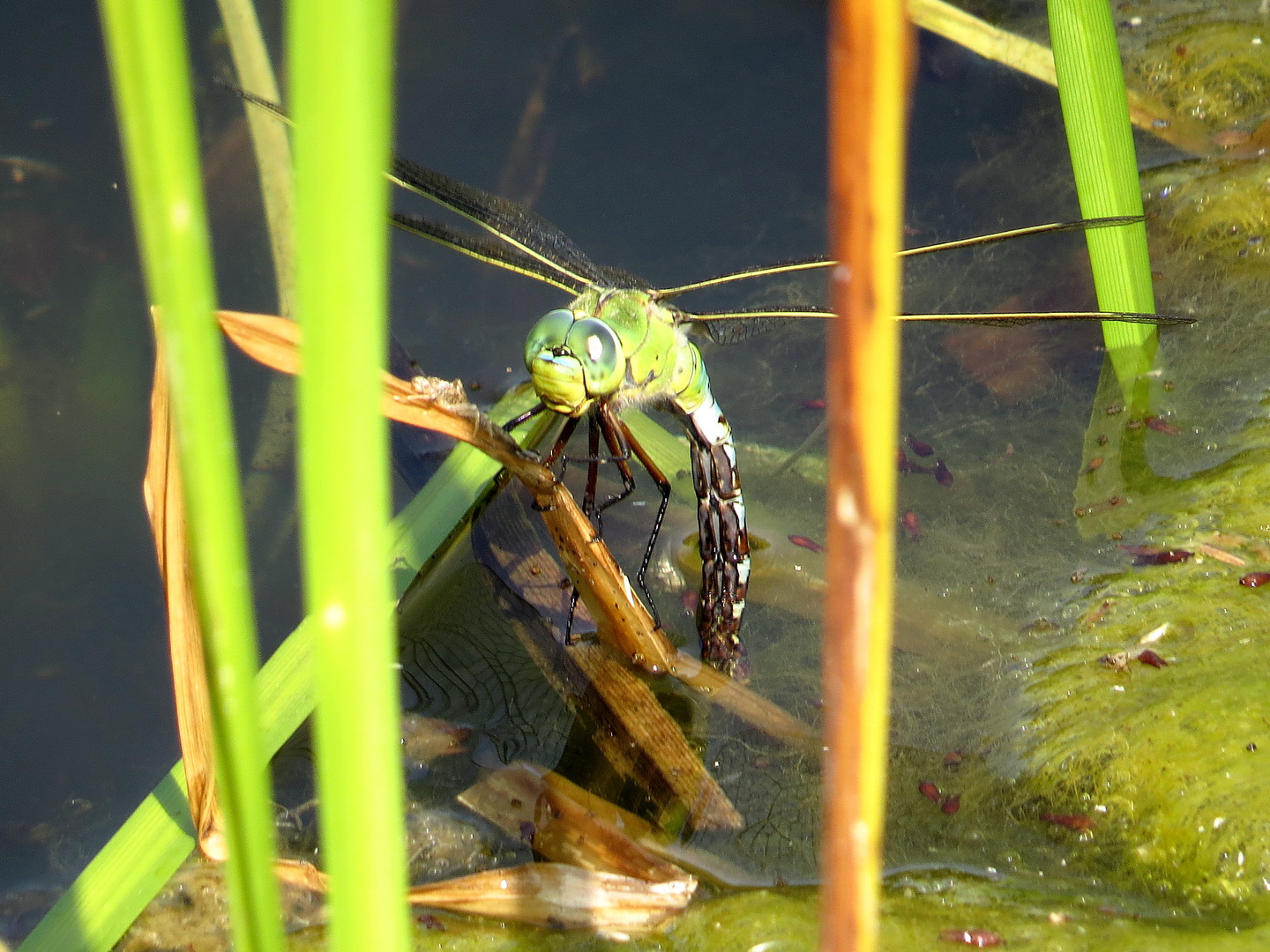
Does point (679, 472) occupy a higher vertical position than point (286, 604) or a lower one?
higher

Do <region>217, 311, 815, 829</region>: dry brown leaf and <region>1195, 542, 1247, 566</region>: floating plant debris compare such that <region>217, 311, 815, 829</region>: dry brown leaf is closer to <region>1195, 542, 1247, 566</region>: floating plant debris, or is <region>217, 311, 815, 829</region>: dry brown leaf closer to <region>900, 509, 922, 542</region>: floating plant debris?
<region>900, 509, 922, 542</region>: floating plant debris

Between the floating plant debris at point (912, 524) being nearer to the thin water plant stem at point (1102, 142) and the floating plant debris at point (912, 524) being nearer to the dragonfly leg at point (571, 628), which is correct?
the thin water plant stem at point (1102, 142)

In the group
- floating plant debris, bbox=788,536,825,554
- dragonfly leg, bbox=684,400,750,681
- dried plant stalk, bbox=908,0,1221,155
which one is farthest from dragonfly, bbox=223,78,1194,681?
dried plant stalk, bbox=908,0,1221,155

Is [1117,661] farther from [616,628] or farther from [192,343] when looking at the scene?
[192,343]

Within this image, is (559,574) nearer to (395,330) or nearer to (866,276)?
(395,330)

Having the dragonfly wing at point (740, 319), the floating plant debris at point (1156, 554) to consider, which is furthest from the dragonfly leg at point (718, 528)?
the floating plant debris at point (1156, 554)

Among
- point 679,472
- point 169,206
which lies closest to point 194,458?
point 169,206
